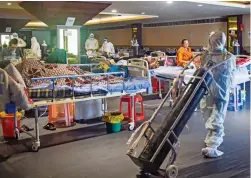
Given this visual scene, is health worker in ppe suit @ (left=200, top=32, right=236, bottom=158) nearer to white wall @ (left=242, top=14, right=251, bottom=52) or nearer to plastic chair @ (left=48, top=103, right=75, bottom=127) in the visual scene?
plastic chair @ (left=48, top=103, right=75, bottom=127)

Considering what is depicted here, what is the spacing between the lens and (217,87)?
4.07m

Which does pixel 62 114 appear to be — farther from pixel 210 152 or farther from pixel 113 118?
pixel 210 152

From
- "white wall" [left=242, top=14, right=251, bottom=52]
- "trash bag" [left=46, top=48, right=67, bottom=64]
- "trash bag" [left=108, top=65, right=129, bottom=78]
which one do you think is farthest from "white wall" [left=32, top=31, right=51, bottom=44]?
"trash bag" [left=108, top=65, right=129, bottom=78]

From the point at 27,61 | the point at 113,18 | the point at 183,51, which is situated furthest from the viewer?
the point at 113,18

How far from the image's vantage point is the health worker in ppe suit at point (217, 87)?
4086 millimetres

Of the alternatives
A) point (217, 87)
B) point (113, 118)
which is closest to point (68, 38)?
point (113, 118)

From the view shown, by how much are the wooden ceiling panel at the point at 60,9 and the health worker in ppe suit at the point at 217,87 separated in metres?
5.35

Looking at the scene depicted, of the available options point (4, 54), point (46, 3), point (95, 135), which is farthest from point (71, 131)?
point (46, 3)

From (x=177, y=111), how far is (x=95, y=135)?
1.88 m

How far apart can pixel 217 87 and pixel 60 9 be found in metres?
6.12

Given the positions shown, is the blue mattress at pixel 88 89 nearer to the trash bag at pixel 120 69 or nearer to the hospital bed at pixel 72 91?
the hospital bed at pixel 72 91

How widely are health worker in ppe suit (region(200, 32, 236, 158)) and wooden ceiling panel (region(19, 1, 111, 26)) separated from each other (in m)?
5.35

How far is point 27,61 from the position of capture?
495 centimetres

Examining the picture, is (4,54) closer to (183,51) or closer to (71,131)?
(71,131)
